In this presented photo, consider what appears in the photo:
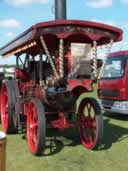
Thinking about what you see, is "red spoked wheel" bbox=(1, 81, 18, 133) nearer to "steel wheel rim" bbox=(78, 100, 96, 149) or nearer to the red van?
"steel wheel rim" bbox=(78, 100, 96, 149)

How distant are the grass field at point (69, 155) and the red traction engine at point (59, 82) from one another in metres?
0.22

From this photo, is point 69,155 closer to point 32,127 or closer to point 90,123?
point 32,127

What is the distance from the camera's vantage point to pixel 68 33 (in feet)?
20.9

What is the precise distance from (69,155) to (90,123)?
1016 millimetres

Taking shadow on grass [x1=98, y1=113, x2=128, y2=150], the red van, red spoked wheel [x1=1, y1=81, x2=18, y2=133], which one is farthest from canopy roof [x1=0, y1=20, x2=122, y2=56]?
the red van

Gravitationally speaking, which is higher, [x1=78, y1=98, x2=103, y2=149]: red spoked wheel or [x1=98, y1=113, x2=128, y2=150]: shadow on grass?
[x1=78, y1=98, x2=103, y2=149]: red spoked wheel

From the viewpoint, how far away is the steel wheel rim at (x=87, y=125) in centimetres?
727

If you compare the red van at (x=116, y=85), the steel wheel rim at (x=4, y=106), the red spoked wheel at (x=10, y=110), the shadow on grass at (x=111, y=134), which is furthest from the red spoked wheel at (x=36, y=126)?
the red van at (x=116, y=85)

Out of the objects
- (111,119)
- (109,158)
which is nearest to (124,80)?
(111,119)

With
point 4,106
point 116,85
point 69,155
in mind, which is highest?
point 116,85

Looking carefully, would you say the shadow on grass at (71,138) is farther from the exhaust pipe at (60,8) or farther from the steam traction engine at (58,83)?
the exhaust pipe at (60,8)

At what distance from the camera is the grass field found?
598 cm

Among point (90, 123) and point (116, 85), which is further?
point (116, 85)

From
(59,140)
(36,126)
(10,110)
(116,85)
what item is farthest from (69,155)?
(116,85)
